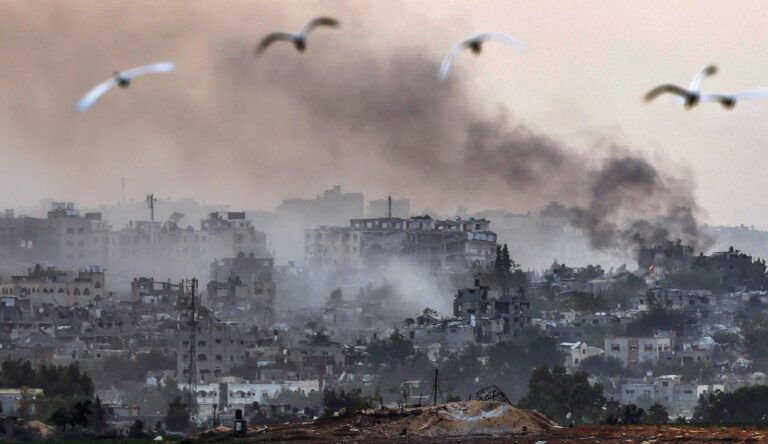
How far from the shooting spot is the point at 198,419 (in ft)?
267

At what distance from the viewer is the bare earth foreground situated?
2019 inches

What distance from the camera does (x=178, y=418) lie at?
7725cm

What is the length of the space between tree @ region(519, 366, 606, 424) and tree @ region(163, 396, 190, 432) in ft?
36.4

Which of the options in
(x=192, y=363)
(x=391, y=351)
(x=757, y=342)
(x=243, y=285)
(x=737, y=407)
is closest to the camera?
(x=737, y=407)

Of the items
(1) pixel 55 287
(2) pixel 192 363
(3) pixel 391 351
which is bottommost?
(2) pixel 192 363

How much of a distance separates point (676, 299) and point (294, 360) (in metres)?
29.7

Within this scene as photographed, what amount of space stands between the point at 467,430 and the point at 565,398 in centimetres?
2679

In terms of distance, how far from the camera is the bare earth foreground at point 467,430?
51.3 metres

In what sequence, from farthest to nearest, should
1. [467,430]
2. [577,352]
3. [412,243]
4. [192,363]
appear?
[412,243], [577,352], [192,363], [467,430]

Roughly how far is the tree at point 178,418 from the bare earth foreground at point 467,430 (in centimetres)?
2033

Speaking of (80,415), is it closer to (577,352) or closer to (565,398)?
(565,398)

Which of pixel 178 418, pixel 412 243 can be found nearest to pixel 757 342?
pixel 178 418

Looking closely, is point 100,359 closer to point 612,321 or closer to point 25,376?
point 25,376

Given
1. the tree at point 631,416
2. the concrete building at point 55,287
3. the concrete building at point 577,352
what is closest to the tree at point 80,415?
the tree at point 631,416
